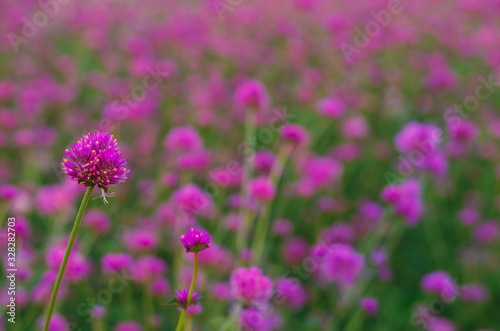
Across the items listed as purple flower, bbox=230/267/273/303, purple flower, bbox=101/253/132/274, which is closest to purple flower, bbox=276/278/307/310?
purple flower, bbox=101/253/132/274

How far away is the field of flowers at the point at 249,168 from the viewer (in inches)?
71.6

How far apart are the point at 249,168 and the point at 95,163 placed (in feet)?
4.28

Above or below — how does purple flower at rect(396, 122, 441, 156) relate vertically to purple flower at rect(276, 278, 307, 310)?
above

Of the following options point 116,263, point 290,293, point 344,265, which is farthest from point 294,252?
point 116,263

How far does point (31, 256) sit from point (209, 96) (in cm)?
149

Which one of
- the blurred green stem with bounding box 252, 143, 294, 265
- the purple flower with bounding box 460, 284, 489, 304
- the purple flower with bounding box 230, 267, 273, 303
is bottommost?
the purple flower with bounding box 460, 284, 489, 304

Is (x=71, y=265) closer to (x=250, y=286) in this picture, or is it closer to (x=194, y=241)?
(x=250, y=286)

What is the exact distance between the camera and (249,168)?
2.13 m

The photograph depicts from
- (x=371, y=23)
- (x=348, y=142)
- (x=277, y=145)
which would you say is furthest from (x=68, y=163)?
(x=371, y=23)

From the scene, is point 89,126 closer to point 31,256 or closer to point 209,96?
point 209,96

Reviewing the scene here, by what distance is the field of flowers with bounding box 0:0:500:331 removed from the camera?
182 cm

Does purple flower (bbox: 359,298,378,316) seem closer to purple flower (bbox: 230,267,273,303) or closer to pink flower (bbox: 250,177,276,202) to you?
pink flower (bbox: 250,177,276,202)

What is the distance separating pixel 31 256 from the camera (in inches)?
75.0

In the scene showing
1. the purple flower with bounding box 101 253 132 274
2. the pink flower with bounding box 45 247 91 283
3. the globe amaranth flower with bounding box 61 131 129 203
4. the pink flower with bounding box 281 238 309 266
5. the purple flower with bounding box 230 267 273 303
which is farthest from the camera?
the pink flower with bounding box 281 238 309 266
